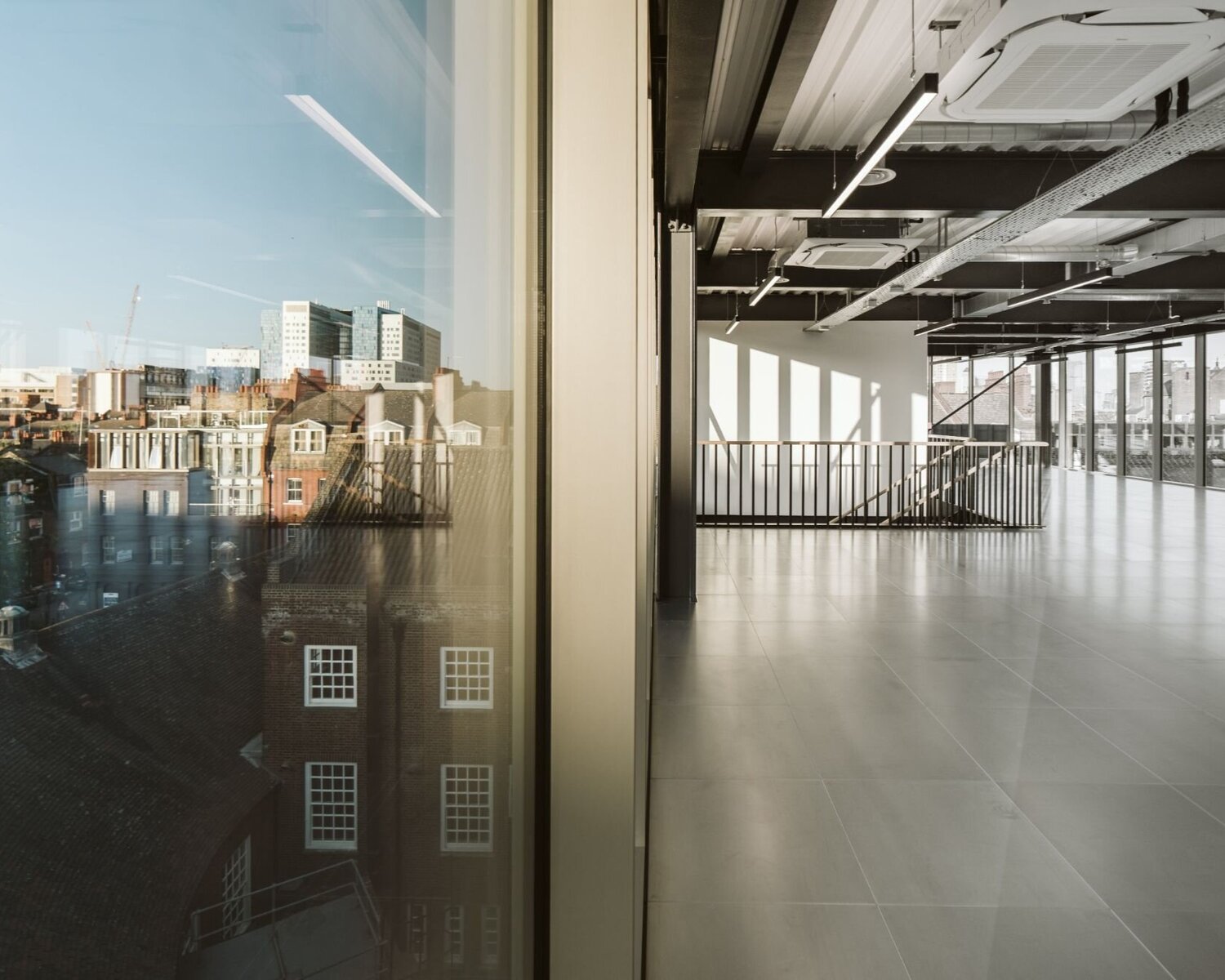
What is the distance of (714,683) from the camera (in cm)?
429

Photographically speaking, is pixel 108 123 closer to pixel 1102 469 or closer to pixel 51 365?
pixel 51 365

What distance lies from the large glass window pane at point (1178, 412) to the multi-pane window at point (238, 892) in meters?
18.5

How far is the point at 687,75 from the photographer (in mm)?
3361

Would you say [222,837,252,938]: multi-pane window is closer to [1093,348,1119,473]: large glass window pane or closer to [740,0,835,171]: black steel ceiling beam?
[740,0,835,171]: black steel ceiling beam

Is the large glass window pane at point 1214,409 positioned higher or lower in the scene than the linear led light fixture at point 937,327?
lower

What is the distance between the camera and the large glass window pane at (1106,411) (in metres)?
18.9

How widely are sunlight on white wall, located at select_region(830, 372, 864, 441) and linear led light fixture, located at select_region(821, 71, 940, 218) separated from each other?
28.5 ft

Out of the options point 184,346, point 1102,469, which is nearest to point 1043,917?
point 184,346

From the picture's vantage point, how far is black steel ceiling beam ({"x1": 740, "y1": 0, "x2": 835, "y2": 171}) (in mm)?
3225

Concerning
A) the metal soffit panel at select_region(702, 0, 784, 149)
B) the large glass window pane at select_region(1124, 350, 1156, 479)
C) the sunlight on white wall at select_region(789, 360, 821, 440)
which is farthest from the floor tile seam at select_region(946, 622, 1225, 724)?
the large glass window pane at select_region(1124, 350, 1156, 479)

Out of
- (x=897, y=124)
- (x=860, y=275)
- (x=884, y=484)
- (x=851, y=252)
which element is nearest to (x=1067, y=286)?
(x=860, y=275)

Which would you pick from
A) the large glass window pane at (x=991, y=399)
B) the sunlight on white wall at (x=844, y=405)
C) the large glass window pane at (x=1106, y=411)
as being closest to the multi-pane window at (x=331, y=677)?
the sunlight on white wall at (x=844, y=405)

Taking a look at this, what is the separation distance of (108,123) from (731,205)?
6281 millimetres

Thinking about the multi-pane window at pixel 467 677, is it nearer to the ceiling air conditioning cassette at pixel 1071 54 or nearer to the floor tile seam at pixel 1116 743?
the floor tile seam at pixel 1116 743
